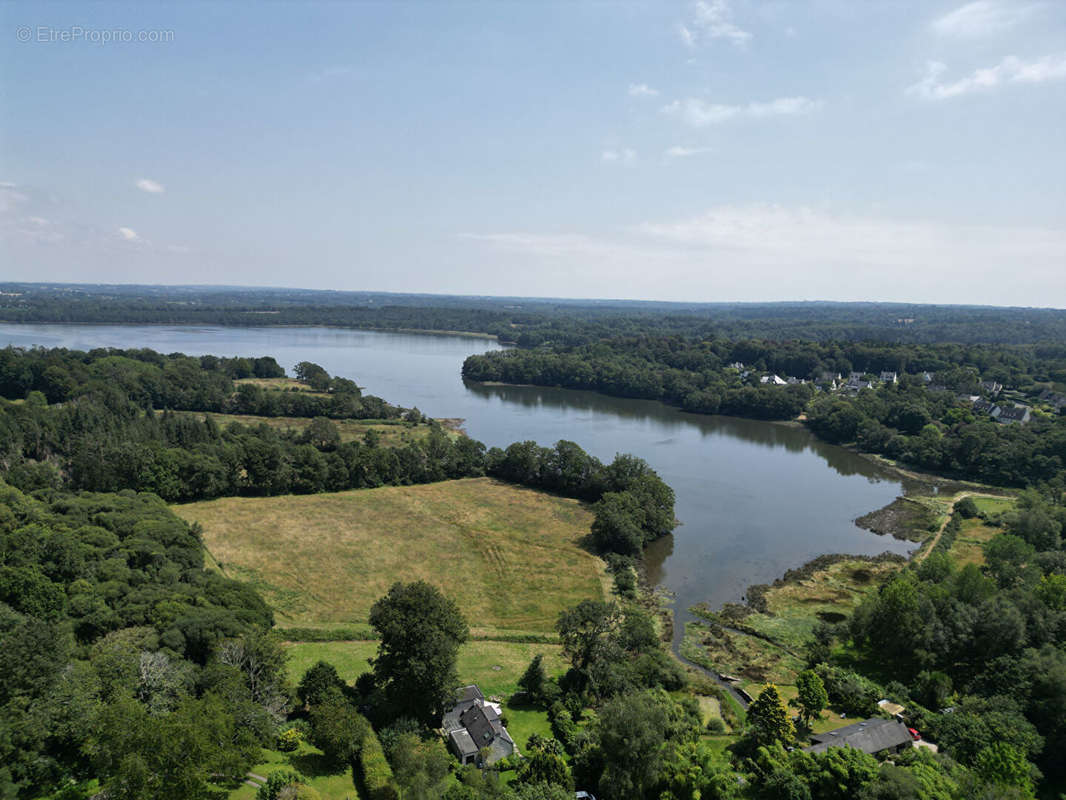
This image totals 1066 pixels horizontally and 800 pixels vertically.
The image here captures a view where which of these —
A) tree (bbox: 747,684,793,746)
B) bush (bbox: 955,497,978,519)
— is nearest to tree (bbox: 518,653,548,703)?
tree (bbox: 747,684,793,746)

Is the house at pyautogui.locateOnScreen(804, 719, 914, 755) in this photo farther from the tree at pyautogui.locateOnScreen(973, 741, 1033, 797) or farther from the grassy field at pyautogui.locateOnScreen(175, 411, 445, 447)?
the grassy field at pyautogui.locateOnScreen(175, 411, 445, 447)

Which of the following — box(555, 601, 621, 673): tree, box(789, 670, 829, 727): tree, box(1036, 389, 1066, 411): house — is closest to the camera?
box(789, 670, 829, 727): tree

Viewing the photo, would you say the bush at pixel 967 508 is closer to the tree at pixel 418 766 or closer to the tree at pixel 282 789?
the tree at pixel 418 766

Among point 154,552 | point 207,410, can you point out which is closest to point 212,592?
point 154,552

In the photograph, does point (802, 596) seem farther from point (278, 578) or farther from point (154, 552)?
point (154, 552)

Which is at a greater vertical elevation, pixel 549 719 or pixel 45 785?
pixel 45 785

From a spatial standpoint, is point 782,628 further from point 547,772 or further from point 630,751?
point 547,772

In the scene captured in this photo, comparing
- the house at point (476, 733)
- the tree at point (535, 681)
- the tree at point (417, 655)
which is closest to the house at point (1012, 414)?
the tree at point (535, 681)
